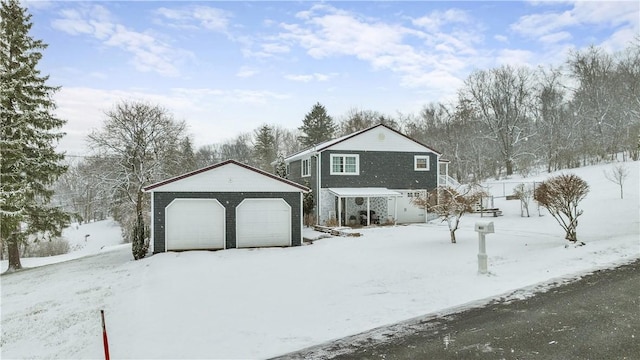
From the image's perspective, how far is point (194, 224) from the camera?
1755cm

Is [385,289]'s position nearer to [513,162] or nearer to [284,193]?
[284,193]

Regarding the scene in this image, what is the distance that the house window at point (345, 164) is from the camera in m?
25.4

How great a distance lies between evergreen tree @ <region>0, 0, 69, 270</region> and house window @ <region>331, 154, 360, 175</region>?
51.1 feet

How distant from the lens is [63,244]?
35.4 metres

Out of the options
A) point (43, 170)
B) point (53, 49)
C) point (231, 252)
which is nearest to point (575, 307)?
point (231, 252)

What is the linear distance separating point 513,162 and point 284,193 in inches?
1248

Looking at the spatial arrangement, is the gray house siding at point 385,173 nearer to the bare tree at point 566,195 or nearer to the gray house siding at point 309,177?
the gray house siding at point 309,177

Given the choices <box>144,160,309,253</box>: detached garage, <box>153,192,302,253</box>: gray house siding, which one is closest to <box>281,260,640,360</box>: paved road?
<box>153,192,302,253</box>: gray house siding

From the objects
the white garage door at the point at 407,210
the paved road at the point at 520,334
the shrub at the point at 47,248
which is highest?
the white garage door at the point at 407,210

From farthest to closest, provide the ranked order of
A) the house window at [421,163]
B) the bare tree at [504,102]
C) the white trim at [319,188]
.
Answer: the bare tree at [504,102] < the house window at [421,163] < the white trim at [319,188]

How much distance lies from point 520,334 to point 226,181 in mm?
14317

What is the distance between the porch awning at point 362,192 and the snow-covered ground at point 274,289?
532 cm

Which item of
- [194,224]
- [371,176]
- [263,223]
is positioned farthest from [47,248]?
[371,176]

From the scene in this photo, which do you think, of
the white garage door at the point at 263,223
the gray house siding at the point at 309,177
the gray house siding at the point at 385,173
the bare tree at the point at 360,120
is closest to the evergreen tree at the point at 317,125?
the bare tree at the point at 360,120
